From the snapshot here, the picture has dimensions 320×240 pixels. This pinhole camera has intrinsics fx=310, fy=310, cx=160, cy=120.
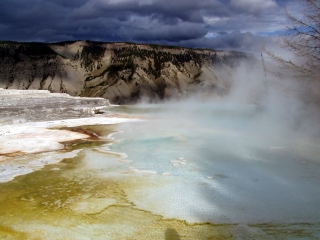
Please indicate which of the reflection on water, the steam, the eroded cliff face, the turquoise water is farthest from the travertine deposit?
the eroded cliff face

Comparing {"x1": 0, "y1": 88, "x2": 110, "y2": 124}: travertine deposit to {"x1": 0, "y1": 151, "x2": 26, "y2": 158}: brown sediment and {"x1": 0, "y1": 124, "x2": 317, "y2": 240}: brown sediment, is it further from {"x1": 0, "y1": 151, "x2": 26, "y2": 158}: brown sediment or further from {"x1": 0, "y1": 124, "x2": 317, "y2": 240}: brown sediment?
{"x1": 0, "y1": 124, "x2": 317, "y2": 240}: brown sediment

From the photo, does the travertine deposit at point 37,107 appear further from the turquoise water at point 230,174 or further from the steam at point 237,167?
the turquoise water at point 230,174

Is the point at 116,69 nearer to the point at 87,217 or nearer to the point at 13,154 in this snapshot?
the point at 13,154

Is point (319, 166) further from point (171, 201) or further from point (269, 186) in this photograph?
point (171, 201)

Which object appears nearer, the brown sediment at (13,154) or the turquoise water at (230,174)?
the turquoise water at (230,174)

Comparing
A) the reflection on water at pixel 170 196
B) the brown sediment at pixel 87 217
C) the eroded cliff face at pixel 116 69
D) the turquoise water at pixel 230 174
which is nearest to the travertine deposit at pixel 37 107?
the turquoise water at pixel 230 174

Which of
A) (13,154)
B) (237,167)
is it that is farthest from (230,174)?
(13,154)

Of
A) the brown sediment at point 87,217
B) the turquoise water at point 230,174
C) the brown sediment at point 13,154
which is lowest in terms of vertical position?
the brown sediment at point 13,154
